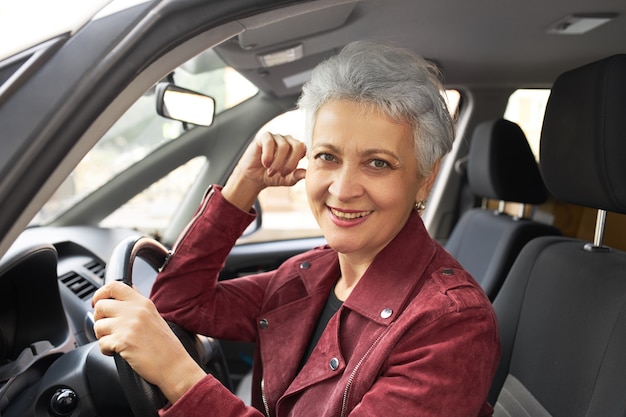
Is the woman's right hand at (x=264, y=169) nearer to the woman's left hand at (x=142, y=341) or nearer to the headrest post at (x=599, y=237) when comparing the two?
the woman's left hand at (x=142, y=341)

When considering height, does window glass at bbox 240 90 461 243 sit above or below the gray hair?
below

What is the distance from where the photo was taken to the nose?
1338 millimetres

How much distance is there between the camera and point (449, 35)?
2100mm

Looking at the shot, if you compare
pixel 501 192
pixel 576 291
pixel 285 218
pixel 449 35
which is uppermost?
pixel 449 35

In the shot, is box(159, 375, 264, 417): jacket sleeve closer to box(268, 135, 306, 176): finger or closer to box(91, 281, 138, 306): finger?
box(91, 281, 138, 306): finger

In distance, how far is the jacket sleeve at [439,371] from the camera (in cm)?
115

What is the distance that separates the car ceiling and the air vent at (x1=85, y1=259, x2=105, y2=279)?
81cm

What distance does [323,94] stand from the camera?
54.7 inches

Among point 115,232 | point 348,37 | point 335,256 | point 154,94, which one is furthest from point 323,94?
point 115,232

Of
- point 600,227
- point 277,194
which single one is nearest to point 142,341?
point 600,227

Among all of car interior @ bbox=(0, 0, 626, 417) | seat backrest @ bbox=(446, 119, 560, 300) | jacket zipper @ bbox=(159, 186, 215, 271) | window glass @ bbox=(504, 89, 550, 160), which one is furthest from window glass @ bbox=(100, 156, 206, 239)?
window glass @ bbox=(504, 89, 550, 160)

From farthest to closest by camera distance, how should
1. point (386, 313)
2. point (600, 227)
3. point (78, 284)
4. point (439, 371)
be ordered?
point (78, 284), point (600, 227), point (386, 313), point (439, 371)

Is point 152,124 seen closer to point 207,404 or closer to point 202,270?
point 202,270

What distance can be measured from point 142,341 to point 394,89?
70 cm
